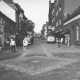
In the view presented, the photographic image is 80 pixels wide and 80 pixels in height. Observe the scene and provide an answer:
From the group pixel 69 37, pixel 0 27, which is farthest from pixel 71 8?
pixel 0 27

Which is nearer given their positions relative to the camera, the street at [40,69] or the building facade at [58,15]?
the street at [40,69]

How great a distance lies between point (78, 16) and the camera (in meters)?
31.1

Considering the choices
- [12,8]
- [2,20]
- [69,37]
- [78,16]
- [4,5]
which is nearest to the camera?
[78,16]

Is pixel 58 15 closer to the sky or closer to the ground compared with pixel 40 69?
closer to the sky

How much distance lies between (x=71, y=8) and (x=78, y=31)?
1736 centimetres

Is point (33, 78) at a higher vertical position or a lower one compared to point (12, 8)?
lower

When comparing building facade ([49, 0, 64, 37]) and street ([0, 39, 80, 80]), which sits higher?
building facade ([49, 0, 64, 37])

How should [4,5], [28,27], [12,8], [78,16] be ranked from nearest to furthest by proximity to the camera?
[78,16]
[4,5]
[12,8]
[28,27]

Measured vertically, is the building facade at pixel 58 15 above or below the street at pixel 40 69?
above

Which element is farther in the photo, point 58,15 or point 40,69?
point 58,15

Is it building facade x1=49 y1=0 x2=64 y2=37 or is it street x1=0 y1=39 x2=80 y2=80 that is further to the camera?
building facade x1=49 y1=0 x2=64 y2=37

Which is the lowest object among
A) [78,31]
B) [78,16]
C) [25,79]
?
[25,79]

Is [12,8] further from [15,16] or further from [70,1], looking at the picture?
[70,1]

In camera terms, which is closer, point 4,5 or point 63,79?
point 63,79
